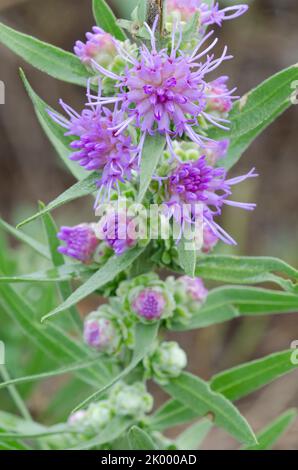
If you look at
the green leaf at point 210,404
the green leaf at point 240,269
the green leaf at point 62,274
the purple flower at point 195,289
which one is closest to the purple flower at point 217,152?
the green leaf at point 240,269

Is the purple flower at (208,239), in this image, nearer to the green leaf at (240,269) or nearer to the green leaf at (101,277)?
Result: the green leaf at (240,269)

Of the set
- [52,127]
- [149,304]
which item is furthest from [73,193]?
[149,304]

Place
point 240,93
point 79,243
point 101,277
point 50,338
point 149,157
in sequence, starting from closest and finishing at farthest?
point 149,157 < point 101,277 < point 79,243 < point 50,338 < point 240,93

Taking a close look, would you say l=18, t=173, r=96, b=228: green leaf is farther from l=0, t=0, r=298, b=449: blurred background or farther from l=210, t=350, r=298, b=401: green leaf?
l=0, t=0, r=298, b=449: blurred background

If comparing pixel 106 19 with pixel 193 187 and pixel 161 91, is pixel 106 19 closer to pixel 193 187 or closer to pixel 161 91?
pixel 161 91

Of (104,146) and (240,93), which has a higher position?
(240,93)

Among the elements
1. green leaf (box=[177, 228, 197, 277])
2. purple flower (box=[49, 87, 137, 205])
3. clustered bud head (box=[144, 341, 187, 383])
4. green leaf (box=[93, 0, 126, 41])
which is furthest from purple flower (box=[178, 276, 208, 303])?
green leaf (box=[93, 0, 126, 41])

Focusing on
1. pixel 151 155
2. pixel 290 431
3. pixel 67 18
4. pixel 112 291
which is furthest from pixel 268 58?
pixel 151 155
